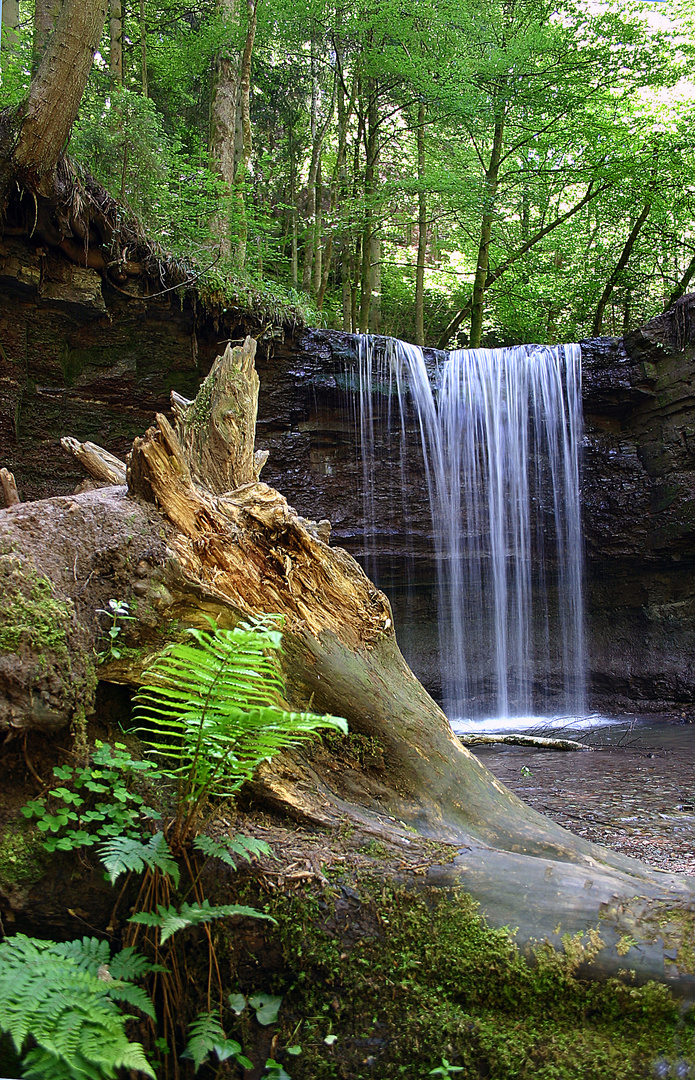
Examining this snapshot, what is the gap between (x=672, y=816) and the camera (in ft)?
14.6

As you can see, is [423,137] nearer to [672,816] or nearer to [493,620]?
[493,620]

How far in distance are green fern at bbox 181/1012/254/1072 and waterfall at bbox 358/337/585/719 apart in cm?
899

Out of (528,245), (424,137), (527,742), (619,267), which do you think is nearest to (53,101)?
(527,742)

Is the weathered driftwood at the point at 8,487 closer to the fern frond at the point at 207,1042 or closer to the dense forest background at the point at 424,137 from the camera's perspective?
the fern frond at the point at 207,1042

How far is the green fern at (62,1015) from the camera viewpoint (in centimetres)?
159

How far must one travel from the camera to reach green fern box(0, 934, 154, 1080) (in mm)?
1592

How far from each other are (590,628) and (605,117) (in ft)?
29.1

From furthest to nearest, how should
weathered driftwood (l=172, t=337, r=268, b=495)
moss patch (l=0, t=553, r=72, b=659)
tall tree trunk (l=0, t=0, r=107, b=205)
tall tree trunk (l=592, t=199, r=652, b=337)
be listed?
tall tree trunk (l=592, t=199, r=652, b=337) → tall tree trunk (l=0, t=0, r=107, b=205) → weathered driftwood (l=172, t=337, r=268, b=495) → moss patch (l=0, t=553, r=72, b=659)

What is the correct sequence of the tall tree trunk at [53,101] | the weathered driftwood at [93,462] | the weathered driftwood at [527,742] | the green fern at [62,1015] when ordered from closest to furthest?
the green fern at [62,1015], the weathered driftwood at [93,462], the tall tree trunk at [53,101], the weathered driftwood at [527,742]

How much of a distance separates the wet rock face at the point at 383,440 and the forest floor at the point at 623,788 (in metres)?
2.87

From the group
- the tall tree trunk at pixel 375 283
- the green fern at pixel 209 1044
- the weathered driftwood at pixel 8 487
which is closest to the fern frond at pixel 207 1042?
the green fern at pixel 209 1044

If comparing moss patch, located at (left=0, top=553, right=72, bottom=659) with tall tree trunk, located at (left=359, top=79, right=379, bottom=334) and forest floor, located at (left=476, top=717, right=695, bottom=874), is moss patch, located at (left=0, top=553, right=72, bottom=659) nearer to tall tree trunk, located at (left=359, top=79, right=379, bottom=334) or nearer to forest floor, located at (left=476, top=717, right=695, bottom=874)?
forest floor, located at (left=476, top=717, right=695, bottom=874)

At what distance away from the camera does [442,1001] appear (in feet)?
6.93

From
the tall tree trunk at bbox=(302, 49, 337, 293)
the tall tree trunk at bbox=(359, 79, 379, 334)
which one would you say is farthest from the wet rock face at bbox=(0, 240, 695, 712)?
the tall tree trunk at bbox=(302, 49, 337, 293)
